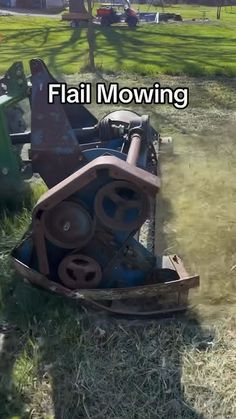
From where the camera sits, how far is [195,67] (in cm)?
1226

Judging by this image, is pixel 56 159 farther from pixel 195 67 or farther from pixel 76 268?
pixel 195 67

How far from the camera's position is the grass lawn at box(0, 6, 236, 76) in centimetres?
1250

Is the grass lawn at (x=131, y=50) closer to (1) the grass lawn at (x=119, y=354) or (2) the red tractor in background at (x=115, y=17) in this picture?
(2) the red tractor in background at (x=115, y=17)

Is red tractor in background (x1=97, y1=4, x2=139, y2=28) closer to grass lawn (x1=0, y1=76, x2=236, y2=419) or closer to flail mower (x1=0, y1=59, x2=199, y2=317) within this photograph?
grass lawn (x1=0, y1=76, x2=236, y2=419)

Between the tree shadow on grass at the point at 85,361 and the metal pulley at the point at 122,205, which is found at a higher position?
the metal pulley at the point at 122,205

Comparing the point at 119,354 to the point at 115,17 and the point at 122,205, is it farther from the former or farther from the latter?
the point at 115,17

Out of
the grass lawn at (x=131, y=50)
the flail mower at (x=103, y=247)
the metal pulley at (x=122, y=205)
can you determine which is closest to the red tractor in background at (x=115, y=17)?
the grass lawn at (x=131, y=50)

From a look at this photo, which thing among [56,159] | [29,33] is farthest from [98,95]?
[29,33]

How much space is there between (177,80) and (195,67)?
4.41ft

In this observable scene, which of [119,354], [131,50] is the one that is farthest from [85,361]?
[131,50]

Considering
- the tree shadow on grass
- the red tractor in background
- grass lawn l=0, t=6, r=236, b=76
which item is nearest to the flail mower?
the tree shadow on grass

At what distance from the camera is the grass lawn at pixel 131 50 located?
12500 millimetres

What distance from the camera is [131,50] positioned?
639 inches

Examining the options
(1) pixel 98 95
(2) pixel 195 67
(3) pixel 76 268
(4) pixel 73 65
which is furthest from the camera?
(4) pixel 73 65
